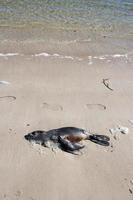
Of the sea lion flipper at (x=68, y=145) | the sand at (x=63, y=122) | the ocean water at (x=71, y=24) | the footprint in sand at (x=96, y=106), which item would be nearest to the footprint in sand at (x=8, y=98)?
the sand at (x=63, y=122)

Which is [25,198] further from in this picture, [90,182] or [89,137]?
[89,137]

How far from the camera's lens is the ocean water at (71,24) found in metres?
7.82

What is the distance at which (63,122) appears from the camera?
4.41 meters

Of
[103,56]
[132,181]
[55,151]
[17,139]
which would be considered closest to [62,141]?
[55,151]

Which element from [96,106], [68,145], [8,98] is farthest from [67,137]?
[8,98]

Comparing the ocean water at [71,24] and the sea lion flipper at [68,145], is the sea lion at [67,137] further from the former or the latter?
the ocean water at [71,24]

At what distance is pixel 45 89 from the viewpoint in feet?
17.3

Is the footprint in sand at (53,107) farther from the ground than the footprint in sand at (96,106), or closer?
farther from the ground

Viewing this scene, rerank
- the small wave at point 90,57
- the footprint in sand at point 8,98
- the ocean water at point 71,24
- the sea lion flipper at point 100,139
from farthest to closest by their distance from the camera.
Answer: the ocean water at point 71,24 < the small wave at point 90,57 < the footprint in sand at point 8,98 < the sea lion flipper at point 100,139

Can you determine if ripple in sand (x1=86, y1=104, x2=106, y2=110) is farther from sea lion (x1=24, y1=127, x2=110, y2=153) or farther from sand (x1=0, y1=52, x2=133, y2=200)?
sea lion (x1=24, y1=127, x2=110, y2=153)

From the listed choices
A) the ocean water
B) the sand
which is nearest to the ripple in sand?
the sand

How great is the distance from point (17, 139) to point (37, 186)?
28.5 inches

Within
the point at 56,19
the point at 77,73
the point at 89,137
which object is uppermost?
the point at 89,137

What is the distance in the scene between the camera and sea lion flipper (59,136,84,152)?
387 centimetres
